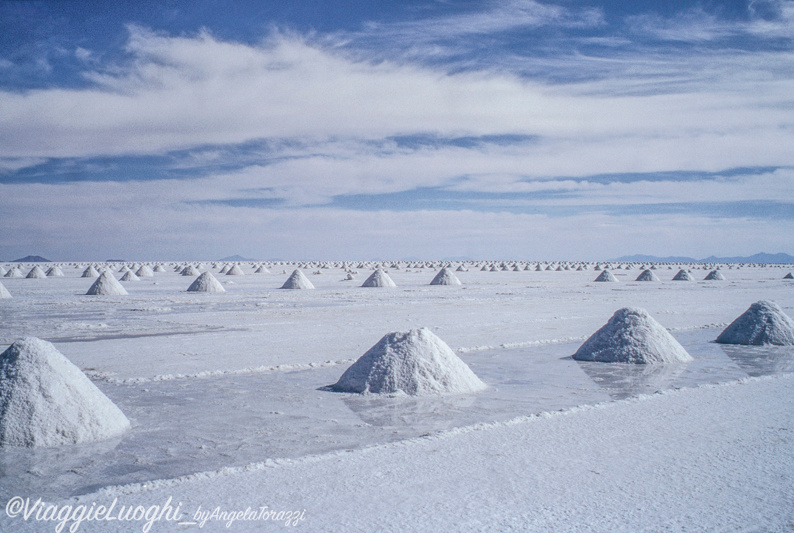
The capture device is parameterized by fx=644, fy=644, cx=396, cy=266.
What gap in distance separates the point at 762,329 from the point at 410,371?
19.1ft

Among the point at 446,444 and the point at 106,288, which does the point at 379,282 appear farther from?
the point at 446,444

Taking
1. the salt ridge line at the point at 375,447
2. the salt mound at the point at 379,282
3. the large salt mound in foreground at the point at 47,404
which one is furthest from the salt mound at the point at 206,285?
the salt ridge line at the point at 375,447

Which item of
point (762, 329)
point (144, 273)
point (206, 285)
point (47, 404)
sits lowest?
point (144, 273)

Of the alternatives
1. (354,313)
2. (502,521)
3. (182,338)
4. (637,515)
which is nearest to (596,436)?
(637,515)

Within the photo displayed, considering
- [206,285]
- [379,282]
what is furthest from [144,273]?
A: [379,282]

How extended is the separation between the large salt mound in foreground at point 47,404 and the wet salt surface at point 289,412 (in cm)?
12

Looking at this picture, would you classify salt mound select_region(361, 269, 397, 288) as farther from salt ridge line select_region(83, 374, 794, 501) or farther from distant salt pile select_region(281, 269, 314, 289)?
salt ridge line select_region(83, 374, 794, 501)

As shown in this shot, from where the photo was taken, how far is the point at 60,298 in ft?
57.0

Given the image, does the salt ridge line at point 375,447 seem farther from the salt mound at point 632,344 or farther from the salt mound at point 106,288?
the salt mound at point 106,288

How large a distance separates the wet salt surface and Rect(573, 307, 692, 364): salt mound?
0.73ft

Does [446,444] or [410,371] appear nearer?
[446,444]

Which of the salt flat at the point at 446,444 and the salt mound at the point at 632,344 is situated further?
the salt mound at the point at 632,344

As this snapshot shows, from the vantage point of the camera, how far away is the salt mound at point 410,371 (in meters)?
5.56

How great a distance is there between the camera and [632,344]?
24.3 ft
